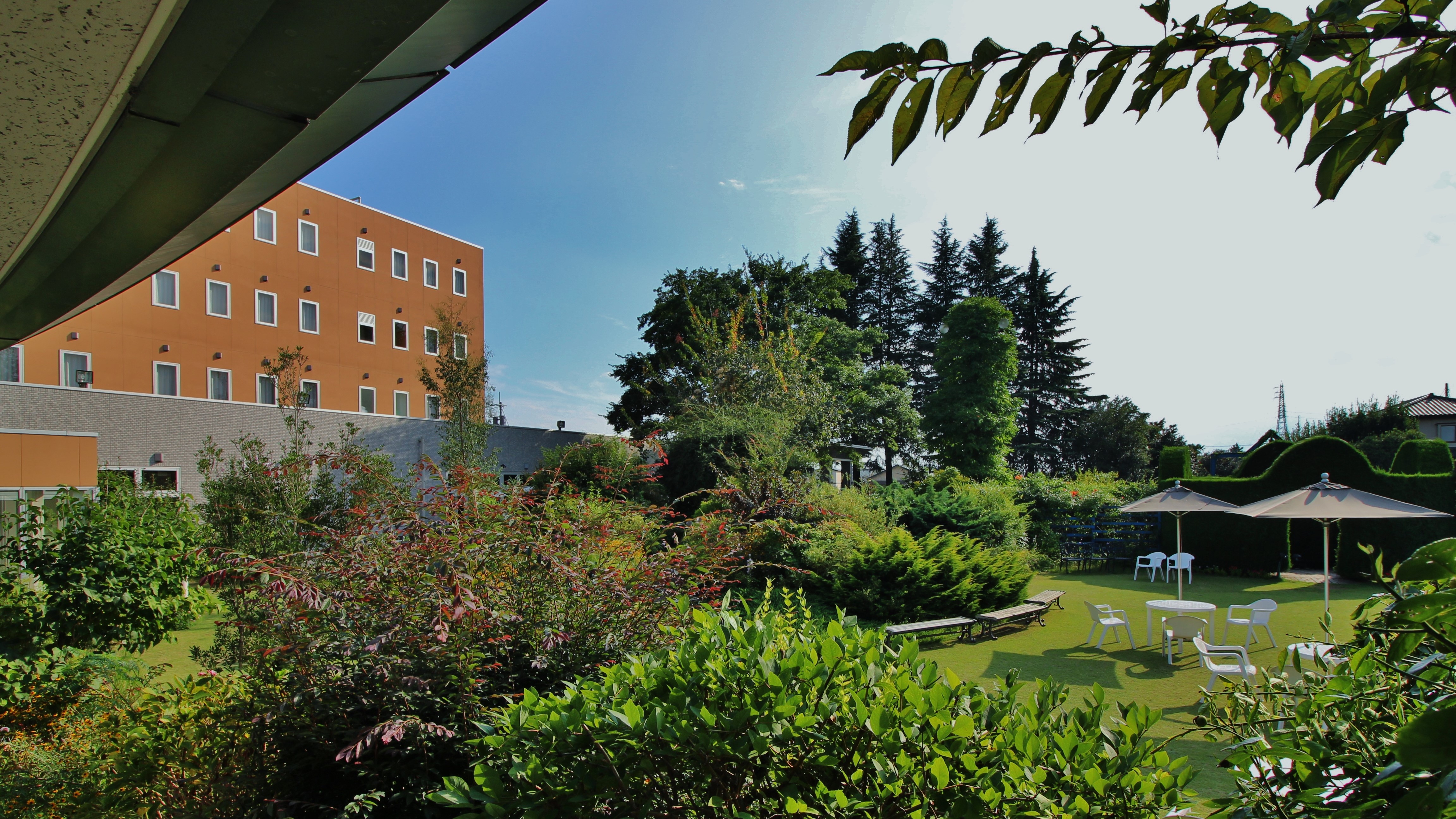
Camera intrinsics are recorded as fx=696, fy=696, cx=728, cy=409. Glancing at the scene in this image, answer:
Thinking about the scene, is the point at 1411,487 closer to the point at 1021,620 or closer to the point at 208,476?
the point at 1021,620

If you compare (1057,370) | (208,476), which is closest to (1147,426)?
(1057,370)

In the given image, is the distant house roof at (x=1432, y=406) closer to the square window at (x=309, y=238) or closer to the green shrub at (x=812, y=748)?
the green shrub at (x=812, y=748)

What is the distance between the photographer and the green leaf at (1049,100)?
40.9 inches

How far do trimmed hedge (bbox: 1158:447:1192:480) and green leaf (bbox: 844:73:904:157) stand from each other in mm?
18088

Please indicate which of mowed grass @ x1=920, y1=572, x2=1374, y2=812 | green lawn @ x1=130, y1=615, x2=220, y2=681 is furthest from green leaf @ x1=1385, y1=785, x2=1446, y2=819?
green lawn @ x1=130, y1=615, x2=220, y2=681

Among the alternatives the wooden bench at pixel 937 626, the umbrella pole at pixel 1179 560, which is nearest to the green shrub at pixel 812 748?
the wooden bench at pixel 937 626

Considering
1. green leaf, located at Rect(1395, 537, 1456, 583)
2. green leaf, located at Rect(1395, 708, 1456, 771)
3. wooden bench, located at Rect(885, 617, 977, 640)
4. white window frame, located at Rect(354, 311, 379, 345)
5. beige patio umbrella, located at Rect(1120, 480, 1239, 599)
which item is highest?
white window frame, located at Rect(354, 311, 379, 345)

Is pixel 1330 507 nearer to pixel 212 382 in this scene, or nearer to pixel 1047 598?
pixel 1047 598

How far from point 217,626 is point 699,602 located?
3489 millimetres

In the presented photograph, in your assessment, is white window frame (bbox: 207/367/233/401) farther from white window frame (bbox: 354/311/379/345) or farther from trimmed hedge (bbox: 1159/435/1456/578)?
trimmed hedge (bbox: 1159/435/1456/578)

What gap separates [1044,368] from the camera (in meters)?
42.0

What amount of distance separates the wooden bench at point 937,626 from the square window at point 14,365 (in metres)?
21.0

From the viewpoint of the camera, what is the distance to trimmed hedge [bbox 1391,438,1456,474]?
46.4 feet

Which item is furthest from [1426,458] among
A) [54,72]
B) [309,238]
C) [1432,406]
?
[1432,406]
